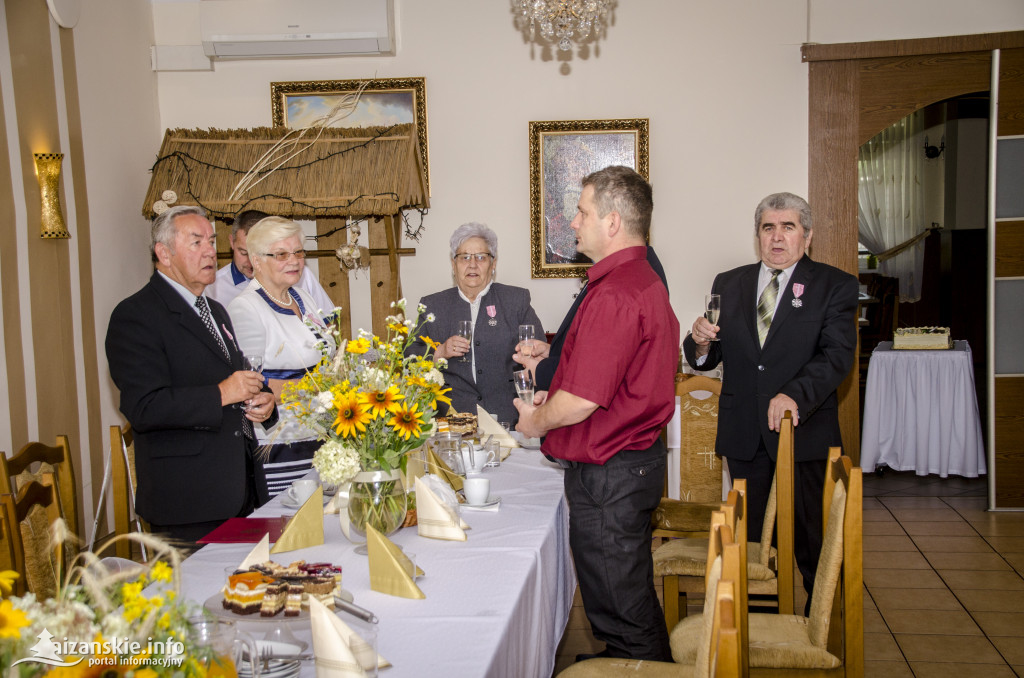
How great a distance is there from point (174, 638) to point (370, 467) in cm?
108

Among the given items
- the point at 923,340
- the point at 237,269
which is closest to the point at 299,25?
the point at 237,269

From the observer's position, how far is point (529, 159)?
5.15 m

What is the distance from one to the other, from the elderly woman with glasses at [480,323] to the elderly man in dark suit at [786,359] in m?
0.99

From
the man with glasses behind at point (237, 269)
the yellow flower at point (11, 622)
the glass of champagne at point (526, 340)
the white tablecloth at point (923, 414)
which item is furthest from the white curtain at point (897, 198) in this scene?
the yellow flower at point (11, 622)

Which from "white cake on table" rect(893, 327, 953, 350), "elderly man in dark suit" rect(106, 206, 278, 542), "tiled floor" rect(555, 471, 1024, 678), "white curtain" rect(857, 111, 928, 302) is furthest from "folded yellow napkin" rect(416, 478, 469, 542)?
"white curtain" rect(857, 111, 928, 302)

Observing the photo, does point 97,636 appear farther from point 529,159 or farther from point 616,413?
point 529,159

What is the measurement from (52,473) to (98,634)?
1598mm

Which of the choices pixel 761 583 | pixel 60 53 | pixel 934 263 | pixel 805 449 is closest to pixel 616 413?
pixel 761 583

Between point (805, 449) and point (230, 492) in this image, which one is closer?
point (230, 492)

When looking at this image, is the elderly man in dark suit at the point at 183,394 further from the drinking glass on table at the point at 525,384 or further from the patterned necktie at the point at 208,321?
the drinking glass on table at the point at 525,384

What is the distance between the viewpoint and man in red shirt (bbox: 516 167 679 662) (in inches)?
84.9

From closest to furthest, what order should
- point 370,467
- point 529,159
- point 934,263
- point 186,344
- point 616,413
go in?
point 370,467, point 616,413, point 186,344, point 529,159, point 934,263

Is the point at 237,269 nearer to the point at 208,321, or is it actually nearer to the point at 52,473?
the point at 208,321

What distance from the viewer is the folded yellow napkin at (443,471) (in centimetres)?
246
